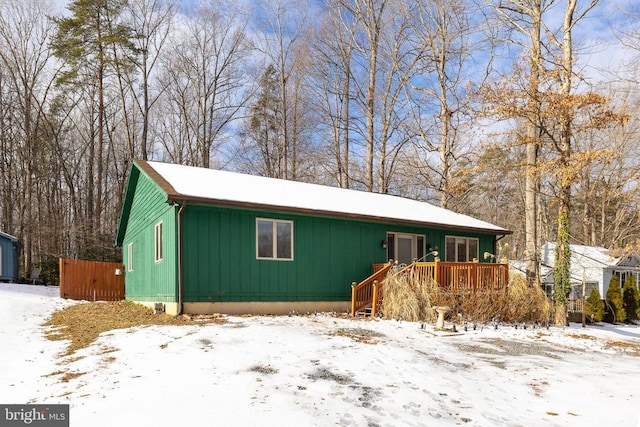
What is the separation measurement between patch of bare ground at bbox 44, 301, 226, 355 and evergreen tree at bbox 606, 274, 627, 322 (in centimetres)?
1559

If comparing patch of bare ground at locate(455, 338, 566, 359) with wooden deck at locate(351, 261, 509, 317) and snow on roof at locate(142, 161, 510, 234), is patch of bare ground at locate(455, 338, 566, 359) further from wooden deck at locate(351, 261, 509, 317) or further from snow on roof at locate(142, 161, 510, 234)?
snow on roof at locate(142, 161, 510, 234)

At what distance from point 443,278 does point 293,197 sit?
15.3 feet

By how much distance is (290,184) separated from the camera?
1597 cm

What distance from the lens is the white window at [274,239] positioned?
12.0 metres

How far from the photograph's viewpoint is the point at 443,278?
1187 centimetres

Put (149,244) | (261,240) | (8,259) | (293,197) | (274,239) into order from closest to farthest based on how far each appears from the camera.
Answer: (261,240), (274,239), (293,197), (149,244), (8,259)

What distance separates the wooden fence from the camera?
59.3 ft

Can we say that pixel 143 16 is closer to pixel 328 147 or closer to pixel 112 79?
pixel 112 79

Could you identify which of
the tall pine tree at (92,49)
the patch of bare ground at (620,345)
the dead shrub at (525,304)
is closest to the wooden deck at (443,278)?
the dead shrub at (525,304)

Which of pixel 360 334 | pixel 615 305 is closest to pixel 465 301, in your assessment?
pixel 360 334

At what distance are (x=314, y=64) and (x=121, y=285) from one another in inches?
631

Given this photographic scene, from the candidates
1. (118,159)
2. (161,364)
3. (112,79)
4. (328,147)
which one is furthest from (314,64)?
(161,364)

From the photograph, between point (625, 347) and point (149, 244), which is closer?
point (625, 347)
